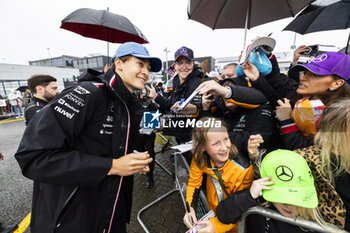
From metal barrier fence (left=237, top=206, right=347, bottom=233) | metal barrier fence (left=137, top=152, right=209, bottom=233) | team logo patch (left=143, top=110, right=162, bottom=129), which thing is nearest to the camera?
metal barrier fence (left=237, top=206, right=347, bottom=233)

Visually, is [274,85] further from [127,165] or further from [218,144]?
[127,165]

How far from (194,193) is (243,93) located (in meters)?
1.15

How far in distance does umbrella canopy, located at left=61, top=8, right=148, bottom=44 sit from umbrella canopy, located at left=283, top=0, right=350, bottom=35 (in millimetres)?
3634

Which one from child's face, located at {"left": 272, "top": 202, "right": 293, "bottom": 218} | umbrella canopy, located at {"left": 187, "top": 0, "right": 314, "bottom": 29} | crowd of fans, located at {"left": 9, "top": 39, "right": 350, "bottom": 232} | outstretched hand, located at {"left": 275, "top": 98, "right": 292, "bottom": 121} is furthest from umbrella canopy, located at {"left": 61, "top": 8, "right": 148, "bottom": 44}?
child's face, located at {"left": 272, "top": 202, "right": 293, "bottom": 218}

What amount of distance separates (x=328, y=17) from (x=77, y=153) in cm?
502

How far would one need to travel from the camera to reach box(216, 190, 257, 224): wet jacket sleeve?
1141 millimetres

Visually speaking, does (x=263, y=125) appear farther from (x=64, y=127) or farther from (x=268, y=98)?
(x=64, y=127)

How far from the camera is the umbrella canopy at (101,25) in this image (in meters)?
3.09

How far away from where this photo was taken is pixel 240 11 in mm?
2799

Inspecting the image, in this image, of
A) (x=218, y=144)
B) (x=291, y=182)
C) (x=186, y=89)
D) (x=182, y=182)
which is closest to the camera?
(x=291, y=182)

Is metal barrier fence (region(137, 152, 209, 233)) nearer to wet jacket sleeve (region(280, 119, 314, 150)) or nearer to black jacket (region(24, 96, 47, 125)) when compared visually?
wet jacket sleeve (region(280, 119, 314, 150))

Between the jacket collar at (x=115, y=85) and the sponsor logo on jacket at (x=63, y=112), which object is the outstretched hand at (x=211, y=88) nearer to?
the jacket collar at (x=115, y=85)

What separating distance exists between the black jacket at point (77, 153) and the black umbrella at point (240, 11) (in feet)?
7.77

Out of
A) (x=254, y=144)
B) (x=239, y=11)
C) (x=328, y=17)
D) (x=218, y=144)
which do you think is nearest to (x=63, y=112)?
(x=218, y=144)
